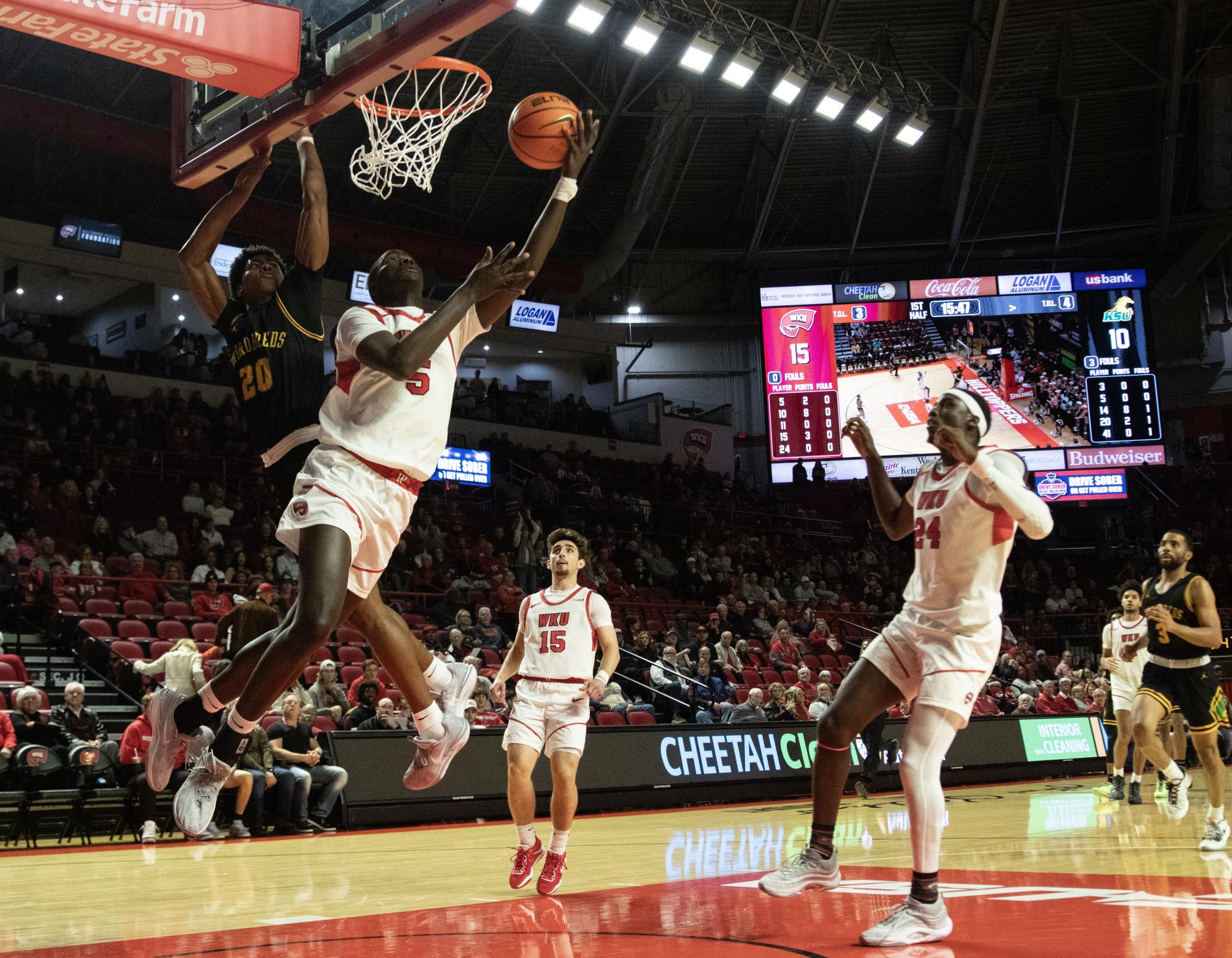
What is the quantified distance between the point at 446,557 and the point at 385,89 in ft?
43.2

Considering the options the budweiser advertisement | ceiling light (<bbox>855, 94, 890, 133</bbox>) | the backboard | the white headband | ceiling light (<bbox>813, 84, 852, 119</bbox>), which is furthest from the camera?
the budweiser advertisement

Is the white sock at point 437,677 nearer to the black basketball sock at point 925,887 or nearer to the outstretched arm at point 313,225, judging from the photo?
the outstretched arm at point 313,225

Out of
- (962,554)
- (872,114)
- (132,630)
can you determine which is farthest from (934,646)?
(872,114)

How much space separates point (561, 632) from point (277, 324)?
2769 mm

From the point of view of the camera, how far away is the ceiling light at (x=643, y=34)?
18.1m

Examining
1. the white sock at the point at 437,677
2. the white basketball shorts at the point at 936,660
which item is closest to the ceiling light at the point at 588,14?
the white sock at the point at 437,677

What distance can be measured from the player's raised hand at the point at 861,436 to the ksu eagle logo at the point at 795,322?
19.7 meters

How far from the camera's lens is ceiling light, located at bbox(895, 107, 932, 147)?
72.4 ft

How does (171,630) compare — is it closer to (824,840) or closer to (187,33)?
(187,33)

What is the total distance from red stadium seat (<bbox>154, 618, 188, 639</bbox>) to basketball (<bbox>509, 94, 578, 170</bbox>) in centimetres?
985

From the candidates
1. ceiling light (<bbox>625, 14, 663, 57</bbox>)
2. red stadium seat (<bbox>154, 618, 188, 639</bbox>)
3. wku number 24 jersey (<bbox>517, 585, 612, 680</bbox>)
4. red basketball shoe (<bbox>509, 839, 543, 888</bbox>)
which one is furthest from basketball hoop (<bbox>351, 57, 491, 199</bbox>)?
ceiling light (<bbox>625, 14, 663, 57</bbox>)

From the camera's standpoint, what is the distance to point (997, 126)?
1043 inches

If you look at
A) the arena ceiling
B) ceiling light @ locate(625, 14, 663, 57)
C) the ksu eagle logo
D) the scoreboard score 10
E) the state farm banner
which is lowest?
the state farm banner

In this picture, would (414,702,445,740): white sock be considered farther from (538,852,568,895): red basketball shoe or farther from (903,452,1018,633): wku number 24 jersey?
(903,452,1018,633): wku number 24 jersey
